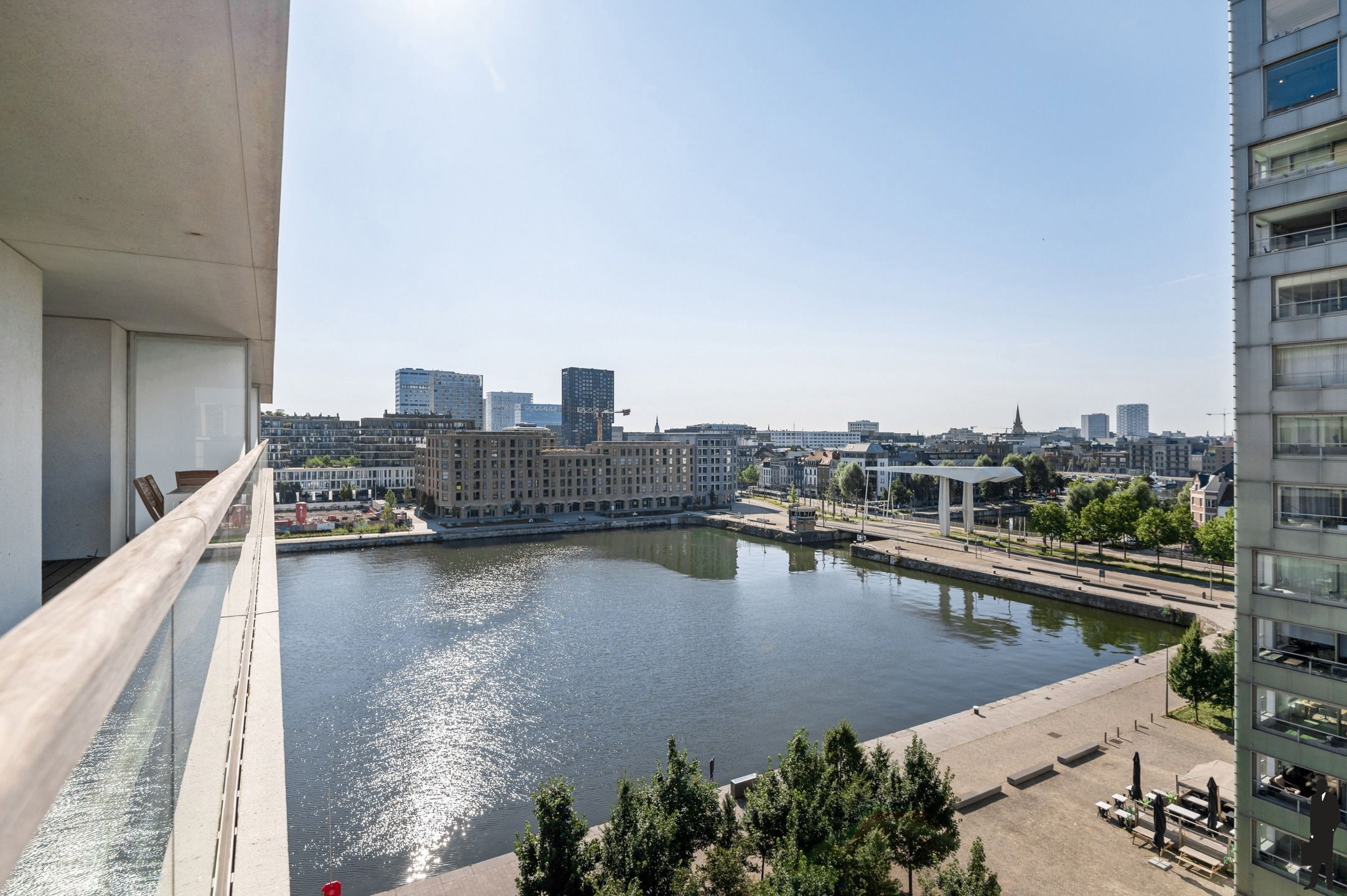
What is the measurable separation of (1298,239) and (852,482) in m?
49.1

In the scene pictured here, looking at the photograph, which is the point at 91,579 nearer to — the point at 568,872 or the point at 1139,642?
the point at 568,872

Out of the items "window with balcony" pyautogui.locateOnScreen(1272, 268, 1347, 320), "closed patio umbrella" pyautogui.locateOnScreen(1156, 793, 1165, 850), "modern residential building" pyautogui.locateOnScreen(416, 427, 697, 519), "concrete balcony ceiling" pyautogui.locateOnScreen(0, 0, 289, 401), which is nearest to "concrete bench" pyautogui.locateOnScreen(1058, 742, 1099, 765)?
"closed patio umbrella" pyautogui.locateOnScreen(1156, 793, 1165, 850)

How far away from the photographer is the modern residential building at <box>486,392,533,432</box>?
5945 inches

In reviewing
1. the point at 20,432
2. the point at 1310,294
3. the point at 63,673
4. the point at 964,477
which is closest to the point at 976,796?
the point at 1310,294

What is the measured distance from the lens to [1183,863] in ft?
27.1

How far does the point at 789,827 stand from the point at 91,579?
782cm

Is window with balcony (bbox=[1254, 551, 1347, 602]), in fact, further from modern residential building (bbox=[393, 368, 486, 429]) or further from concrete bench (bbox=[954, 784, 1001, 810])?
modern residential building (bbox=[393, 368, 486, 429])

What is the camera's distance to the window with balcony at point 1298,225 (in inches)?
244

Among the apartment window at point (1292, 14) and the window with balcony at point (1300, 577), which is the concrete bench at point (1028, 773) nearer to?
the window with balcony at point (1300, 577)

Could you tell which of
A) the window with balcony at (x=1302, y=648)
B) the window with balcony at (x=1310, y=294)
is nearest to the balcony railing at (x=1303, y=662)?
the window with balcony at (x=1302, y=648)

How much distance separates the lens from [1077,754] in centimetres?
1101

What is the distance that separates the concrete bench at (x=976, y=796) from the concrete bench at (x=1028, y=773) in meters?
0.31

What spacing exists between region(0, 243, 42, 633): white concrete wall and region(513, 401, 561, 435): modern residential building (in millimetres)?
146907

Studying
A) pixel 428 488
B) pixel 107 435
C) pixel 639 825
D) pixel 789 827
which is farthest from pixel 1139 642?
pixel 428 488
